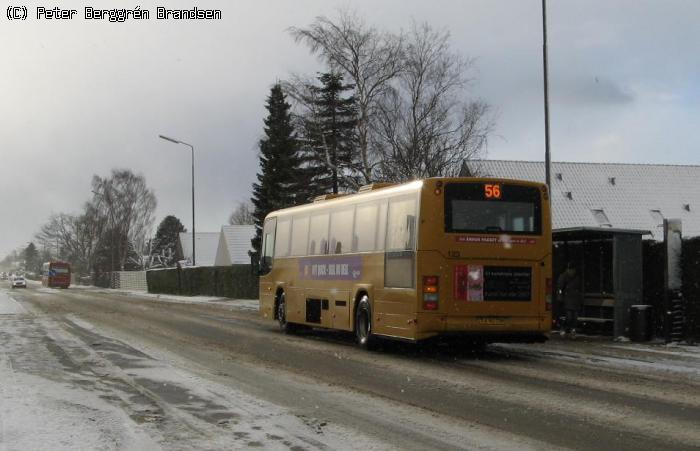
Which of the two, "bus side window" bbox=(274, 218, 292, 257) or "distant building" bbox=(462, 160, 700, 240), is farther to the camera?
"distant building" bbox=(462, 160, 700, 240)

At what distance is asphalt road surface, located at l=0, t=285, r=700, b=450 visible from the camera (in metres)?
7.37

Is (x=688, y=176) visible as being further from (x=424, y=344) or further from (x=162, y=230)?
(x=162, y=230)

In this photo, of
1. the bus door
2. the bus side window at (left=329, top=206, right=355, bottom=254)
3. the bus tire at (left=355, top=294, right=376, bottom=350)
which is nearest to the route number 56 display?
the bus tire at (left=355, top=294, right=376, bottom=350)

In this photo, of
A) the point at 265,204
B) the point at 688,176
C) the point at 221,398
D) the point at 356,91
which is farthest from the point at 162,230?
the point at 221,398

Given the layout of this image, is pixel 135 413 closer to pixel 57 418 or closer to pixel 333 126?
pixel 57 418

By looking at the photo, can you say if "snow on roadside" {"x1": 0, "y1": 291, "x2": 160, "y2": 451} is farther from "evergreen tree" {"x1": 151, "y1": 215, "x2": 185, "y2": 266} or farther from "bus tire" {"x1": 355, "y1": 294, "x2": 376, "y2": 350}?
"evergreen tree" {"x1": 151, "y1": 215, "x2": 185, "y2": 266}

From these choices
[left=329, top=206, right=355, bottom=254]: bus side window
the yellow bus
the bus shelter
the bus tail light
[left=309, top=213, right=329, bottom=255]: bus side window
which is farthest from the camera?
[left=309, top=213, right=329, bottom=255]: bus side window

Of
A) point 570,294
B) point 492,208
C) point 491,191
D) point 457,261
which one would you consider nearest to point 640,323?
point 570,294

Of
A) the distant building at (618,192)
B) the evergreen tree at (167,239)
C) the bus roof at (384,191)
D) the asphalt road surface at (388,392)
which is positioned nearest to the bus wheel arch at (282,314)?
the bus roof at (384,191)

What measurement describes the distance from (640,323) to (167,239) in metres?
121

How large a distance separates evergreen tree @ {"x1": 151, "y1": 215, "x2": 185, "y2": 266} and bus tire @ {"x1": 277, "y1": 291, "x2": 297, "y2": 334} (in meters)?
106

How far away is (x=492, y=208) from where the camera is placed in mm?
14688

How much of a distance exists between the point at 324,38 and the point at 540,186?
73.7 ft

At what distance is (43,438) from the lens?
23.4 feet
